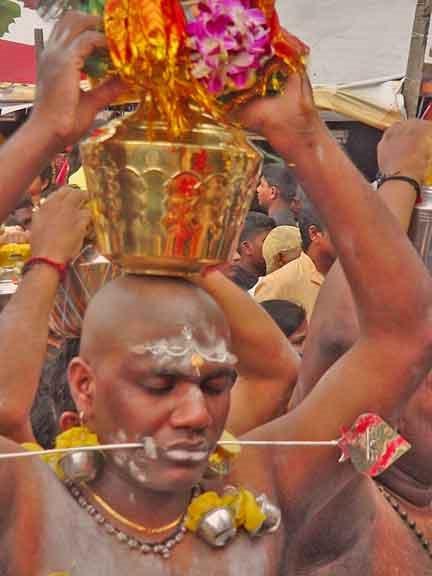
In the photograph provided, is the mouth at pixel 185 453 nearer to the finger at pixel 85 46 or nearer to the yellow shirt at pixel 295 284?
the finger at pixel 85 46

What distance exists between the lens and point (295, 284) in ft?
24.5

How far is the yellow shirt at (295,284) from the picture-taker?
288 inches

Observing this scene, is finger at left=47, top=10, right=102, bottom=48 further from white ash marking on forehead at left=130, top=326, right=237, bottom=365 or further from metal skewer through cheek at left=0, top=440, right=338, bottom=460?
metal skewer through cheek at left=0, top=440, right=338, bottom=460

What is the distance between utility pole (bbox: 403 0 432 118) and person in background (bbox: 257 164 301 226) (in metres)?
3.81

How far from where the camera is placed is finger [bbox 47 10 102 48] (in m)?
2.98

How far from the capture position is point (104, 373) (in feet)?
10.2

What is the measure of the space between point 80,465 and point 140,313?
0.37m

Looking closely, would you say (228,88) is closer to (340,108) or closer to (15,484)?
(15,484)

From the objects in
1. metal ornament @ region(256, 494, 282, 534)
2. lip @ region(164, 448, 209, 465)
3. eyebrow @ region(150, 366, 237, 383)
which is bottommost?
metal ornament @ region(256, 494, 282, 534)

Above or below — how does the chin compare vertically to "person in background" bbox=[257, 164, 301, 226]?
above

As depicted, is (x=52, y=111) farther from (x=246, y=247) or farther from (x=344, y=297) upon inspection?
(x=246, y=247)

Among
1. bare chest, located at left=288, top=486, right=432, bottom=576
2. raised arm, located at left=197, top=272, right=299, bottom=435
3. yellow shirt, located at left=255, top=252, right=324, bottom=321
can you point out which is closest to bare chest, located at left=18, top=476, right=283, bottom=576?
bare chest, located at left=288, top=486, right=432, bottom=576

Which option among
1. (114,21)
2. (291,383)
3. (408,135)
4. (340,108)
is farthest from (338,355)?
(340,108)

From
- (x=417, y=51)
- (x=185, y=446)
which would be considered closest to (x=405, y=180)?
(x=185, y=446)
